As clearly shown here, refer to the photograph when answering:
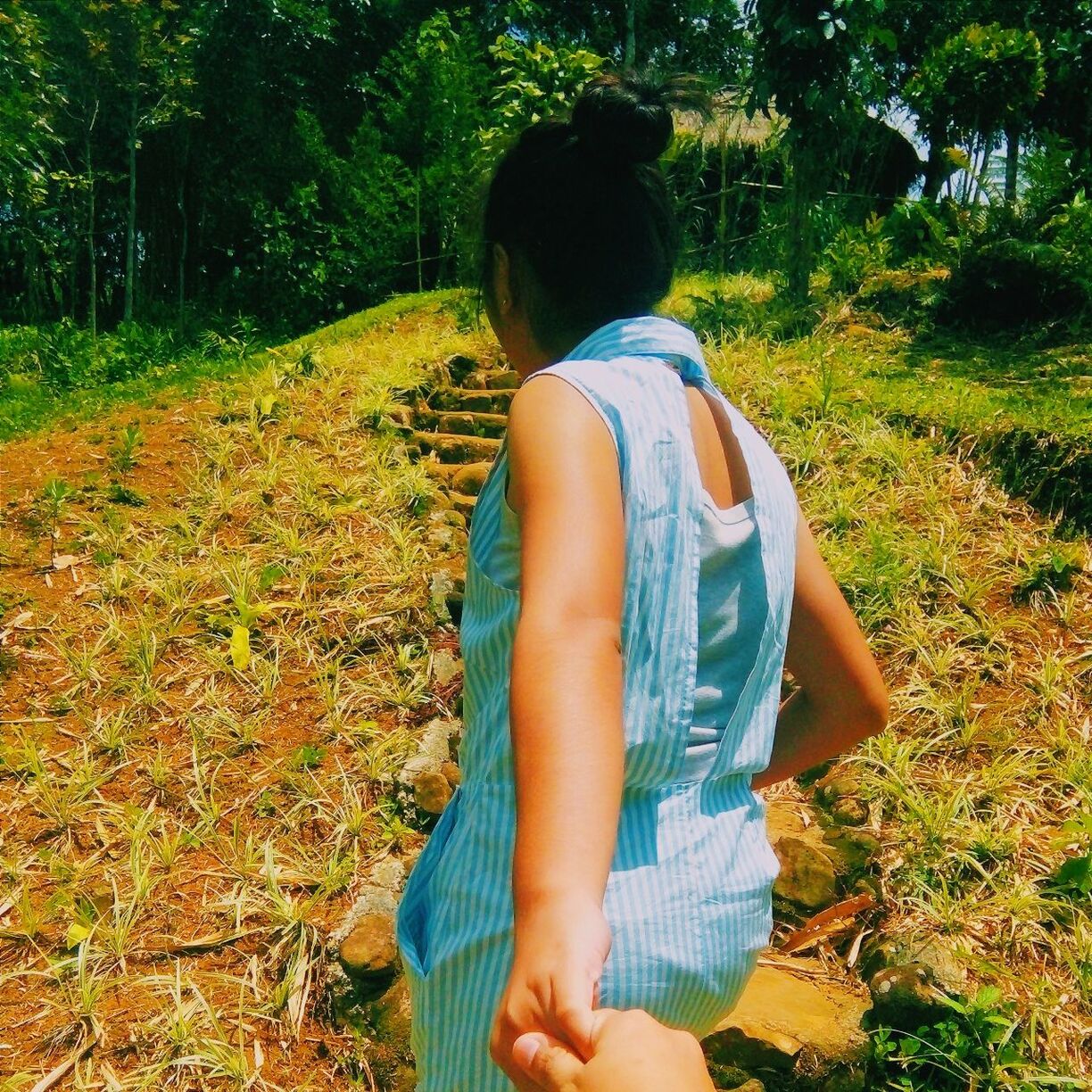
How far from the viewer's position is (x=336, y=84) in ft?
49.6

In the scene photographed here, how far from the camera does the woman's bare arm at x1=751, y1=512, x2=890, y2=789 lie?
111cm

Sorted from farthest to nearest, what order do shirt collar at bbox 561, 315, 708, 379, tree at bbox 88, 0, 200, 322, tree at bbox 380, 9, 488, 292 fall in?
1. tree at bbox 88, 0, 200, 322
2. tree at bbox 380, 9, 488, 292
3. shirt collar at bbox 561, 315, 708, 379

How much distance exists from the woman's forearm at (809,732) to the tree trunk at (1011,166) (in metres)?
6.59

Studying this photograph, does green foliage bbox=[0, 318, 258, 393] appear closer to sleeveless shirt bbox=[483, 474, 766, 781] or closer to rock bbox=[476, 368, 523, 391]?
rock bbox=[476, 368, 523, 391]

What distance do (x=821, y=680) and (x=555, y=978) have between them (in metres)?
0.68

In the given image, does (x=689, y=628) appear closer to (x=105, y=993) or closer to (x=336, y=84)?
(x=105, y=993)

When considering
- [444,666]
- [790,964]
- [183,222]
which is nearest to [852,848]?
[790,964]

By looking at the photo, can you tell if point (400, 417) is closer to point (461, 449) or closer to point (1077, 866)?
point (461, 449)

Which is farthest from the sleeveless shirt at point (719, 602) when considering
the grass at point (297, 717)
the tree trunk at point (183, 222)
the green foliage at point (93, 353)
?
the tree trunk at point (183, 222)

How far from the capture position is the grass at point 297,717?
2555mm

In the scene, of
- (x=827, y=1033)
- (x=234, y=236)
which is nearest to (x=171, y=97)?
(x=234, y=236)

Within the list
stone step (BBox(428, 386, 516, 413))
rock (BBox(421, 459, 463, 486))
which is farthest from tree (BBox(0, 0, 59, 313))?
rock (BBox(421, 459, 463, 486))

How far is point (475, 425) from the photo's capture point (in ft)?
17.9

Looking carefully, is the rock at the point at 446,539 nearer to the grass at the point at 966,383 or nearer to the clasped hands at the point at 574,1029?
the grass at the point at 966,383
